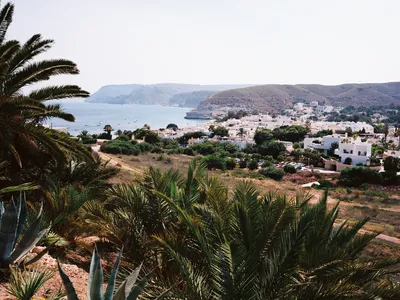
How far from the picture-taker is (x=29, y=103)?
603 centimetres

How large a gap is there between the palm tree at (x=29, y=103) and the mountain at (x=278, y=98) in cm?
15830

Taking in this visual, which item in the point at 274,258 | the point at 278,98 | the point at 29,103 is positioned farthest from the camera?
the point at 278,98

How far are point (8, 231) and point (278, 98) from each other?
188 m

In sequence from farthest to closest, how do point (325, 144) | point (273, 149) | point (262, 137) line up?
1. point (262, 137)
2. point (325, 144)
3. point (273, 149)

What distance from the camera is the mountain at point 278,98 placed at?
17412 cm

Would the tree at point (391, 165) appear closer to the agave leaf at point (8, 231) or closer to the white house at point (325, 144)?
the white house at point (325, 144)

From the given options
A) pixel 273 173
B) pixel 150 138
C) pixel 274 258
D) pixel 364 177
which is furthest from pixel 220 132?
pixel 274 258

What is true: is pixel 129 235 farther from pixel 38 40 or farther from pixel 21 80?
pixel 38 40

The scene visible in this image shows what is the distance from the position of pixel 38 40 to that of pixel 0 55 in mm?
1251

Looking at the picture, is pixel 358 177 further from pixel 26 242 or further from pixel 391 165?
pixel 26 242

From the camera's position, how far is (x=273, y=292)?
2.87 metres

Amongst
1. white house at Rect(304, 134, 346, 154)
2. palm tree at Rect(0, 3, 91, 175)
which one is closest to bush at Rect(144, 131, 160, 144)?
white house at Rect(304, 134, 346, 154)

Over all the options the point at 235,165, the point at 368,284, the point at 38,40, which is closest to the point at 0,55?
the point at 38,40

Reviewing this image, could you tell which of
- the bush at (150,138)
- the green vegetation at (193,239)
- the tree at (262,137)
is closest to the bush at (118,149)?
the bush at (150,138)
